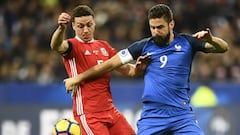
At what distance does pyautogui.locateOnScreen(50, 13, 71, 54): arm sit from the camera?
7684mm

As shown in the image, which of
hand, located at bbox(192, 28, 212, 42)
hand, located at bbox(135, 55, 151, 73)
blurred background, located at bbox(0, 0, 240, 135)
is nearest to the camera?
hand, located at bbox(192, 28, 212, 42)

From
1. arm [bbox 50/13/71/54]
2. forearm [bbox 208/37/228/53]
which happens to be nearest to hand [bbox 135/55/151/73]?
forearm [bbox 208/37/228/53]

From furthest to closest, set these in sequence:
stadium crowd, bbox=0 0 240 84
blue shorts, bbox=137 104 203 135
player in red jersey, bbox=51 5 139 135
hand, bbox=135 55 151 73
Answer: stadium crowd, bbox=0 0 240 84 → player in red jersey, bbox=51 5 139 135 → hand, bbox=135 55 151 73 → blue shorts, bbox=137 104 203 135

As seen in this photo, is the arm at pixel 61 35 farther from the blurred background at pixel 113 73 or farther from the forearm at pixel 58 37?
the blurred background at pixel 113 73

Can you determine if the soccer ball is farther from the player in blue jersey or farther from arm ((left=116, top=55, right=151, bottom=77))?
arm ((left=116, top=55, right=151, bottom=77))

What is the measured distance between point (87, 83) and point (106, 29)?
765 cm

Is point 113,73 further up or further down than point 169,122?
further up

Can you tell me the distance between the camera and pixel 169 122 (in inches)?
296

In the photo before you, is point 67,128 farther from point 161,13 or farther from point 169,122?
point 161,13

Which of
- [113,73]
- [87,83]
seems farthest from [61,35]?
[113,73]

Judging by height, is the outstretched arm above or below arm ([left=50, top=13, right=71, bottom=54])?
below

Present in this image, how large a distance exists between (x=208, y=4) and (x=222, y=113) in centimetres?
471

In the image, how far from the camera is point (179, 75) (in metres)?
7.62

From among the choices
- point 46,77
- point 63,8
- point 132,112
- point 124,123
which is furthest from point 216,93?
point 124,123
